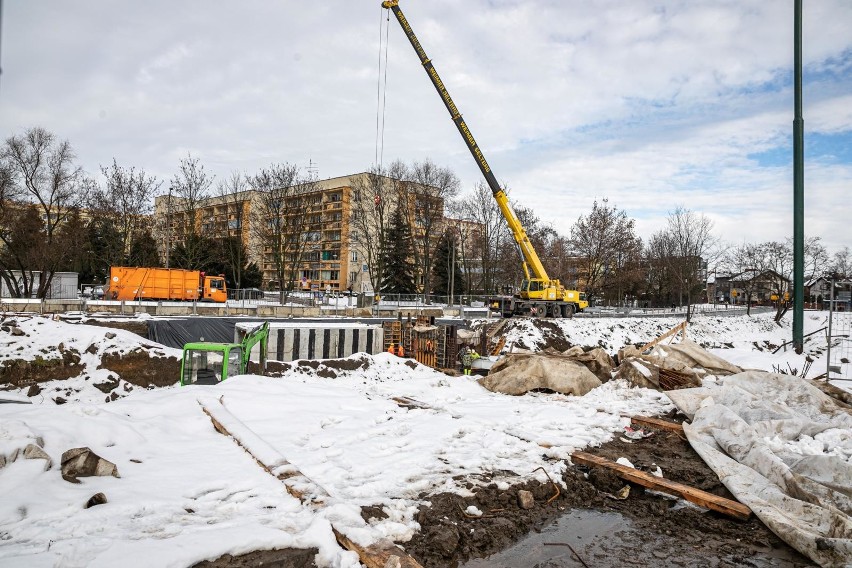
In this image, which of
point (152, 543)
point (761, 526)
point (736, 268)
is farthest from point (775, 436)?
point (736, 268)

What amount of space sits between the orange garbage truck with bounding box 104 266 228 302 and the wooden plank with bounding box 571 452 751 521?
29726 mm

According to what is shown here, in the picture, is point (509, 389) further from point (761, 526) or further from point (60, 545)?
point (60, 545)

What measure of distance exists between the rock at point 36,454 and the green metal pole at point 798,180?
15775mm

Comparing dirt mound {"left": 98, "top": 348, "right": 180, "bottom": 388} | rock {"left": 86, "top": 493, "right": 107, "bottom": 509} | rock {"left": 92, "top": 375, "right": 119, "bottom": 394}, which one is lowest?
rock {"left": 92, "top": 375, "right": 119, "bottom": 394}

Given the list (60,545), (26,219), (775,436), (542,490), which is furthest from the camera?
(26,219)

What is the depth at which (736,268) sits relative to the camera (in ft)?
185

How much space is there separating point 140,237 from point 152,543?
40.9 m

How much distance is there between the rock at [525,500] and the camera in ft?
17.0

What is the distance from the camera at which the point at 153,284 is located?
31484 mm

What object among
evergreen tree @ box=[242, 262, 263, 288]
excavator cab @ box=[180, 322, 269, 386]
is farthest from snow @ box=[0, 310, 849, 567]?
evergreen tree @ box=[242, 262, 263, 288]

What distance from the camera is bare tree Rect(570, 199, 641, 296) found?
42.5 metres

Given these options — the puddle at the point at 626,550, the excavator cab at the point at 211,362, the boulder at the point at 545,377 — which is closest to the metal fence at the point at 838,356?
the boulder at the point at 545,377

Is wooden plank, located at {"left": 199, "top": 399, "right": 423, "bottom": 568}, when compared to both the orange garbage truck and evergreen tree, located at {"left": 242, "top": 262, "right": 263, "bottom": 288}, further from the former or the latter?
evergreen tree, located at {"left": 242, "top": 262, "right": 263, "bottom": 288}

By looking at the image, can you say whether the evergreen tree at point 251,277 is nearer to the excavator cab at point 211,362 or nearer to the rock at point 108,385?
the rock at point 108,385
